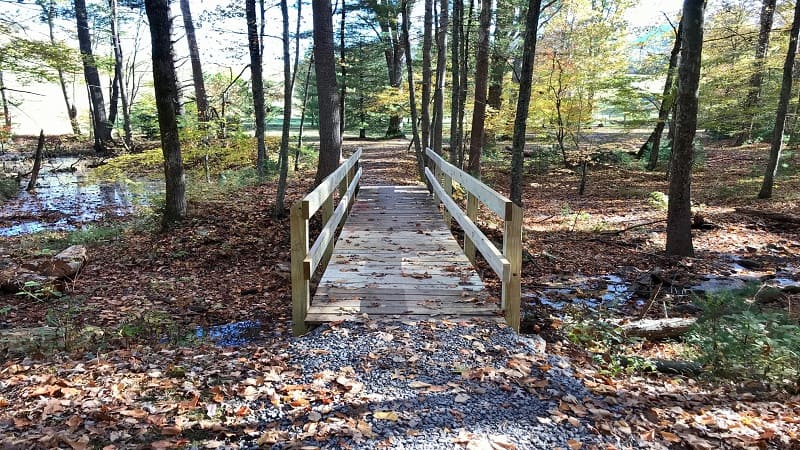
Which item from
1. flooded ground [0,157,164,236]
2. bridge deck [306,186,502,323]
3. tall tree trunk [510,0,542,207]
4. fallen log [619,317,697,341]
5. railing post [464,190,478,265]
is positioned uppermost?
tall tree trunk [510,0,542,207]

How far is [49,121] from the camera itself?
38156mm

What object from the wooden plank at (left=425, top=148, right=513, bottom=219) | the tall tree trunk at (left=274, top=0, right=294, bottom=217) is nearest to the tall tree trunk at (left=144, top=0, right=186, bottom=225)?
the tall tree trunk at (left=274, top=0, right=294, bottom=217)

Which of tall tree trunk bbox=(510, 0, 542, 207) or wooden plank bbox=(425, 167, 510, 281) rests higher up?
Result: tall tree trunk bbox=(510, 0, 542, 207)

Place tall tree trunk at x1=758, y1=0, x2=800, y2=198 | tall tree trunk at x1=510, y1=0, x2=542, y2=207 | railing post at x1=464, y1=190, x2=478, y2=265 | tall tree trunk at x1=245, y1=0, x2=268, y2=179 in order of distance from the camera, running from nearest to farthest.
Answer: railing post at x1=464, y1=190, x2=478, y2=265 → tall tree trunk at x1=510, y1=0, x2=542, y2=207 → tall tree trunk at x1=758, y1=0, x2=800, y2=198 → tall tree trunk at x1=245, y1=0, x2=268, y2=179

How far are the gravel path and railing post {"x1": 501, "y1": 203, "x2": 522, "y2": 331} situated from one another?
0.16 m

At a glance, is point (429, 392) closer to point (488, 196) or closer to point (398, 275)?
point (488, 196)

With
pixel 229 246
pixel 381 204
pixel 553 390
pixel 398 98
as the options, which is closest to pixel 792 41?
pixel 381 204

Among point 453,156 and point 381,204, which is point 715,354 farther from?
point 453,156

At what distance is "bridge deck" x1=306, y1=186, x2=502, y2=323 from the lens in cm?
445

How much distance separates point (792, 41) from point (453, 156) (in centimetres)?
796

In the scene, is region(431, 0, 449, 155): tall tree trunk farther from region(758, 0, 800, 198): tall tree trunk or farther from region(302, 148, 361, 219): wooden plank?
region(758, 0, 800, 198): tall tree trunk

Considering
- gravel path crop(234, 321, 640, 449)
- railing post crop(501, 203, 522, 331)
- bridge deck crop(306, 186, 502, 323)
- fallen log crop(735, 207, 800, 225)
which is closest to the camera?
gravel path crop(234, 321, 640, 449)

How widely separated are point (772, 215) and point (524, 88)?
725cm

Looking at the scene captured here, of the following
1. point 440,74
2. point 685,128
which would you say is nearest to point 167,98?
point 440,74
